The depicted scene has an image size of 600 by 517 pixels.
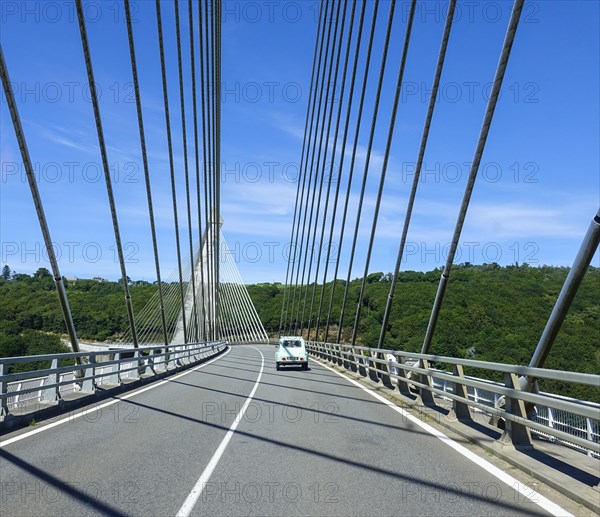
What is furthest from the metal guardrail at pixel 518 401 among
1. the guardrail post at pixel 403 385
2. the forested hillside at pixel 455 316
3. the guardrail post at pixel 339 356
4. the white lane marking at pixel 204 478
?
the forested hillside at pixel 455 316

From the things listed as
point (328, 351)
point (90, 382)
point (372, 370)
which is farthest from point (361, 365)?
point (328, 351)

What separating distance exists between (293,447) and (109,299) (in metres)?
71.6

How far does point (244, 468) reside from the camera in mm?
6180

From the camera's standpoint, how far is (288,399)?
43.6ft

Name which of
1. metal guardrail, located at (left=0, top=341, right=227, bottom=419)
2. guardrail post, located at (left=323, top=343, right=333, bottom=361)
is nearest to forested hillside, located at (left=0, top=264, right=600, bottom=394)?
guardrail post, located at (left=323, top=343, right=333, bottom=361)

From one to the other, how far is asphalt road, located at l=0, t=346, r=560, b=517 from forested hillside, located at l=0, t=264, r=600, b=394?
3582cm

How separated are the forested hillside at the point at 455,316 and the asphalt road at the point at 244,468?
35819 millimetres

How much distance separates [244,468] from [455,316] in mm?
57111

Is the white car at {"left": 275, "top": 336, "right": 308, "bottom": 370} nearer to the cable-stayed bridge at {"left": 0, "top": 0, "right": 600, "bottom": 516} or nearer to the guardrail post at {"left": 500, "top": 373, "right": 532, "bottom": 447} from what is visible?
the cable-stayed bridge at {"left": 0, "top": 0, "right": 600, "bottom": 516}

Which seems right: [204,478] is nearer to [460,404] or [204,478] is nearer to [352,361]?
[460,404]

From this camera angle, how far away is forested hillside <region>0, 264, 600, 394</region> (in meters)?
47.7

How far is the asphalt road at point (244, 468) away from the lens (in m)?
4.80

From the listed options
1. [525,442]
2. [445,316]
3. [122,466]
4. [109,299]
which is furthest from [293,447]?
[109,299]

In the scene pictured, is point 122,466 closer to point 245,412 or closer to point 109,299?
point 245,412
